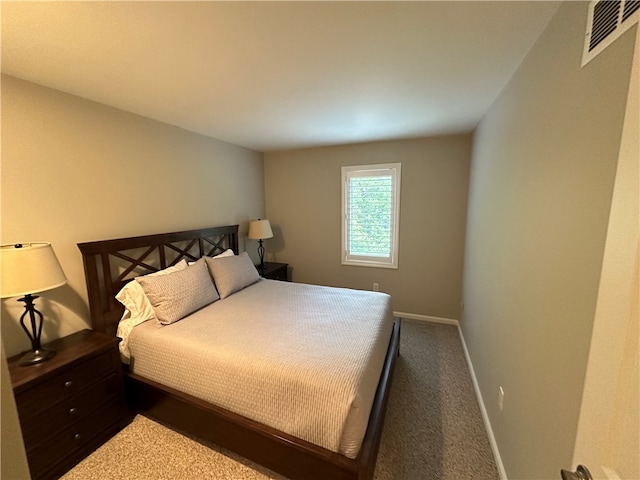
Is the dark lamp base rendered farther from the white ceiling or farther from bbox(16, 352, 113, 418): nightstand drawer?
the white ceiling

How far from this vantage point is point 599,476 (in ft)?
1.76

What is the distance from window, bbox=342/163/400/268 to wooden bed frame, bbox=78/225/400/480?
1198mm

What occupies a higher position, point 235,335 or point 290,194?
point 290,194

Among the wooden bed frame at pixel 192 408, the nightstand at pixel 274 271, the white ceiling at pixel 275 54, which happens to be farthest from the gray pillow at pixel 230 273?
the white ceiling at pixel 275 54

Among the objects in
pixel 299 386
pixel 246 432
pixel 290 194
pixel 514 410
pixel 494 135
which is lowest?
pixel 246 432

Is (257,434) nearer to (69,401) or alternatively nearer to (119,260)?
(69,401)

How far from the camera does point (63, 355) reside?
64.4 inches

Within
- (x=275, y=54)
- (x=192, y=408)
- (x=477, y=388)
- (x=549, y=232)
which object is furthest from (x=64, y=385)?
(x=477, y=388)

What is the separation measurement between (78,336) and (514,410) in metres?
2.87

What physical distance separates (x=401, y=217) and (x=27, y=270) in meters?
3.41

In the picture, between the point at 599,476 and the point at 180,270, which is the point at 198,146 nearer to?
the point at 180,270

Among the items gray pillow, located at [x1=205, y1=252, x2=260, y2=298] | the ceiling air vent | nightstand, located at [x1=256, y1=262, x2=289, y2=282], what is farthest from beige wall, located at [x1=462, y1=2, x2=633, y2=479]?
nightstand, located at [x1=256, y1=262, x2=289, y2=282]

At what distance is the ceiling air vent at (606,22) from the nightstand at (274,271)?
3343mm

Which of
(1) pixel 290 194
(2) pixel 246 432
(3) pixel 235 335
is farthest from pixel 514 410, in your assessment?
(1) pixel 290 194
